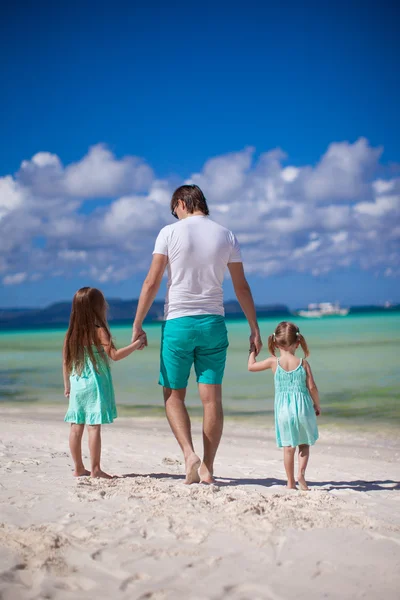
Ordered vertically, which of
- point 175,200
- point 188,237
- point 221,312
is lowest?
point 221,312

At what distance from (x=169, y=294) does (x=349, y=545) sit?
202 centimetres

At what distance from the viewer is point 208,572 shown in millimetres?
2572

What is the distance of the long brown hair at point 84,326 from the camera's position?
432 centimetres

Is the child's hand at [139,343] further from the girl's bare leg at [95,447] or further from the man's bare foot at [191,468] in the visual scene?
the man's bare foot at [191,468]

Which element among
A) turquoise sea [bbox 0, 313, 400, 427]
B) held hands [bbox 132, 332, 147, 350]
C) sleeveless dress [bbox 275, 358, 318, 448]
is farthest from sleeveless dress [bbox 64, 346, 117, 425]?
turquoise sea [bbox 0, 313, 400, 427]

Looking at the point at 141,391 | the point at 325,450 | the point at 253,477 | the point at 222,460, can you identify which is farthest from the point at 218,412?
the point at 141,391

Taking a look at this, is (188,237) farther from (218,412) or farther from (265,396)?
(265,396)

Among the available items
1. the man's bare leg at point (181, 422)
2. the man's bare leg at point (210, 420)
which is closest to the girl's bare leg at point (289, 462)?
the man's bare leg at point (210, 420)

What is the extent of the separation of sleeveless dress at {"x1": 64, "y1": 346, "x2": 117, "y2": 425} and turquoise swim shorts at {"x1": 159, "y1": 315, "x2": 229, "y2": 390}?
0.48m

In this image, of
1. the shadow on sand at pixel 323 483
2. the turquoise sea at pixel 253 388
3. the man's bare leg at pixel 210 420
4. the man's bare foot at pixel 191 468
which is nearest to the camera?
the man's bare foot at pixel 191 468

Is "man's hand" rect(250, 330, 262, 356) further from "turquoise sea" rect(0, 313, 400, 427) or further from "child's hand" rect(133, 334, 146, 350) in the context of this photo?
"turquoise sea" rect(0, 313, 400, 427)

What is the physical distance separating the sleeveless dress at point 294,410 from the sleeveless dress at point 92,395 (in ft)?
4.04

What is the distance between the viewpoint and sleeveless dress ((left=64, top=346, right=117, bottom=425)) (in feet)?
14.1

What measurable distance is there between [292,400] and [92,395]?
1.48m
